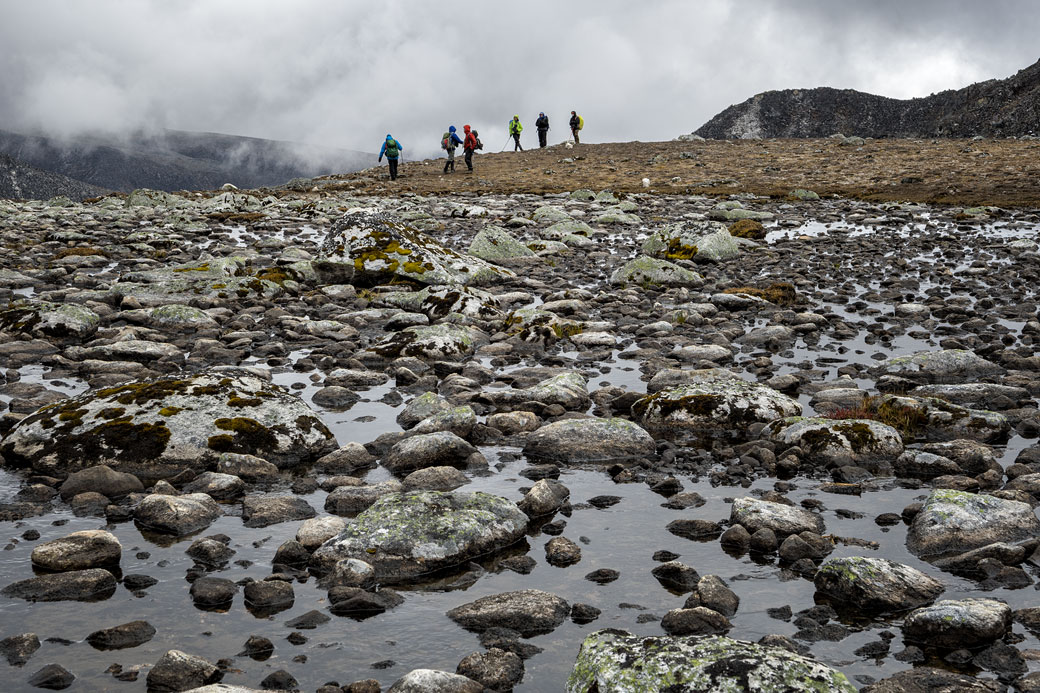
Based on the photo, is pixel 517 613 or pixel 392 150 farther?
pixel 392 150

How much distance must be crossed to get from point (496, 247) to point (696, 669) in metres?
19.9

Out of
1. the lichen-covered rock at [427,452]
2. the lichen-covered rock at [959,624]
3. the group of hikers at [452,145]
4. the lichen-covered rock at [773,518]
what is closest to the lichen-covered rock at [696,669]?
the lichen-covered rock at [959,624]

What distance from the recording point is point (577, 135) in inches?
2717

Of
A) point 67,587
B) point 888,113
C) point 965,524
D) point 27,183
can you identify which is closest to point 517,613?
point 67,587

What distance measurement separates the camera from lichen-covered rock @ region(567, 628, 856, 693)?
4.04m

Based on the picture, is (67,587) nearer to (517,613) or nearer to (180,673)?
(180,673)

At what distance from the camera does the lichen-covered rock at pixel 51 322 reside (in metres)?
13.0

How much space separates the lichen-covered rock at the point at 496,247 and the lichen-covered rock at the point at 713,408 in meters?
13.9

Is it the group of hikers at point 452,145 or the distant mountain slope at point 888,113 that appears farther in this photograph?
the distant mountain slope at point 888,113

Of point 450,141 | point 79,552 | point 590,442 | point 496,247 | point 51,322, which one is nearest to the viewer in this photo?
point 79,552

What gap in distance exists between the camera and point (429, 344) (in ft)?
41.7

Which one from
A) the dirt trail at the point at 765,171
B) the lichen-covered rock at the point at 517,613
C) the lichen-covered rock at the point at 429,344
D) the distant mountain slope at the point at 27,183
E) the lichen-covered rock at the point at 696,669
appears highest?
the distant mountain slope at the point at 27,183

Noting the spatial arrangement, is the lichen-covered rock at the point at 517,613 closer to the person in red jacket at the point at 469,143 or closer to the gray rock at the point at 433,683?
the gray rock at the point at 433,683

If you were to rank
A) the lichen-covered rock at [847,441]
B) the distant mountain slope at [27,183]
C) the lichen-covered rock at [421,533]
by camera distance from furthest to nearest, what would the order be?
the distant mountain slope at [27,183] → the lichen-covered rock at [847,441] → the lichen-covered rock at [421,533]
